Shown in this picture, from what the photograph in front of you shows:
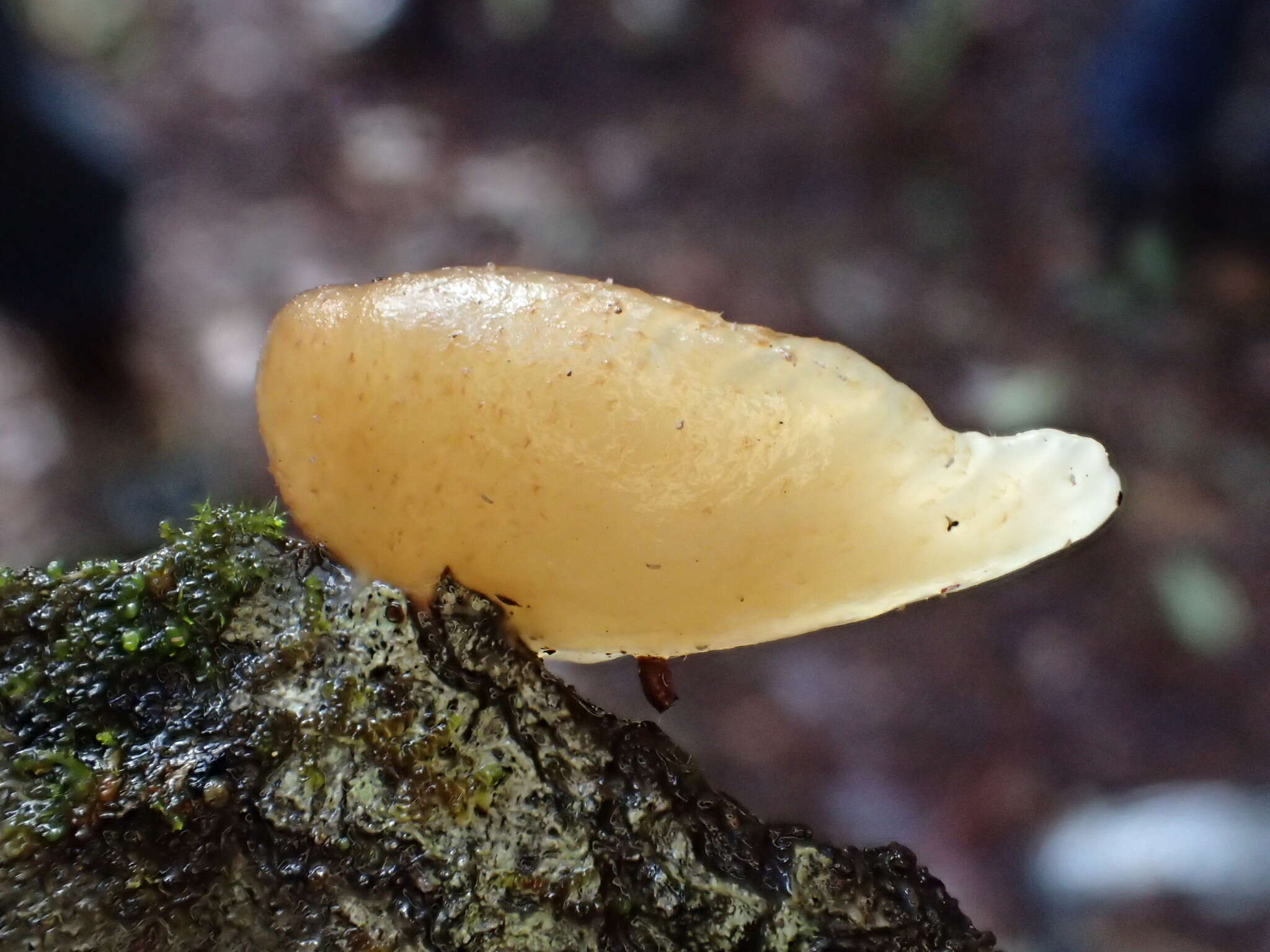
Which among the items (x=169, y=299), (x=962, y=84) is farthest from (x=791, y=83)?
(x=169, y=299)

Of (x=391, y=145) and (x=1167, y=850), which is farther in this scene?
(x=391, y=145)

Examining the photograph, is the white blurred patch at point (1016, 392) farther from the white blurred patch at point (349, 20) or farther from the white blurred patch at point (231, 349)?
the white blurred patch at point (349, 20)

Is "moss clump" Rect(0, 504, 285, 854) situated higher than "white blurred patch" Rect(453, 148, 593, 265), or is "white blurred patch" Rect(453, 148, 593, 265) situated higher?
"white blurred patch" Rect(453, 148, 593, 265)

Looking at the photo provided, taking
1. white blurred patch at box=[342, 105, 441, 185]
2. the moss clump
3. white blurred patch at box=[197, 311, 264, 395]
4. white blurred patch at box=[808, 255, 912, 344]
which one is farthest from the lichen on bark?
white blurred patch at box=[342, 105, 441, 185]

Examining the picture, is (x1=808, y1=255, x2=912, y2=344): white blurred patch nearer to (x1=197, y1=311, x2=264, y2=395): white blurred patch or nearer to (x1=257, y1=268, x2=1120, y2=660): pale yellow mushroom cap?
(x1=197, y1=311, x2=264, y2=395): white blurred patch

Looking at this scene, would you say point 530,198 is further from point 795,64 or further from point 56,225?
point 56,225

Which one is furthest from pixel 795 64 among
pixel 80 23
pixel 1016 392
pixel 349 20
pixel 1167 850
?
pixel 1167 850
